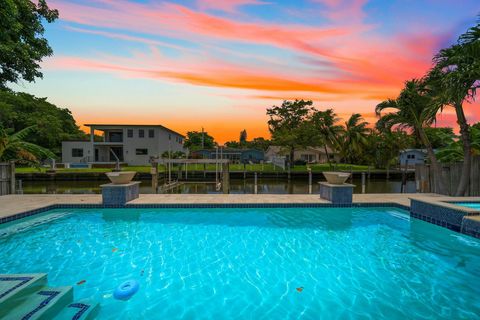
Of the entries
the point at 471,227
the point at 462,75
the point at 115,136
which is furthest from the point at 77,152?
the point at 471,227

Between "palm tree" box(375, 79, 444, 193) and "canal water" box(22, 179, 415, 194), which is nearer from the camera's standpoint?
"palm tree" box(375, 79, 444, 193)

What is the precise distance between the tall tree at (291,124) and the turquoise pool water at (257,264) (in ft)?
85.2

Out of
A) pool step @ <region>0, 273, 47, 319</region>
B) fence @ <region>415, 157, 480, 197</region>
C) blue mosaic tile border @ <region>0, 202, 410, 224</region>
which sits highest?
fence @ <region>415, 157, 480, 197</region>

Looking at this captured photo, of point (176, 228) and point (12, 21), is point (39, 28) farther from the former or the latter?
point (176, 228)

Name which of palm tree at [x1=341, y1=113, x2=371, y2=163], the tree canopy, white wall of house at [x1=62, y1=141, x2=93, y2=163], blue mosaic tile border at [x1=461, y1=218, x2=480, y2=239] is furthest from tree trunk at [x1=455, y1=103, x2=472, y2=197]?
the tree canopy

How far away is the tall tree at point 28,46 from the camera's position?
13227 mm

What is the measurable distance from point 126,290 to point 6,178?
43.3ft

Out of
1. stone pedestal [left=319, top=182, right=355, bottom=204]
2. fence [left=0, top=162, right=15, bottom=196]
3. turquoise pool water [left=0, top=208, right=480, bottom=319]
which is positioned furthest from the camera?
fence [left=0, top=162, right=15, bottom=196]

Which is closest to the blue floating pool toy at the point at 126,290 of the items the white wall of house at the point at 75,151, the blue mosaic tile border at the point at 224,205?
the blue mosaic tile border at the point at 224,205

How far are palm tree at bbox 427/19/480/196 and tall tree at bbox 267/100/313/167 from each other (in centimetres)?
2272

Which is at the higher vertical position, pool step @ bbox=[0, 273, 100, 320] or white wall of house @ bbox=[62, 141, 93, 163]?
white wall of house @ bbox=[62, 141, 93, 163]

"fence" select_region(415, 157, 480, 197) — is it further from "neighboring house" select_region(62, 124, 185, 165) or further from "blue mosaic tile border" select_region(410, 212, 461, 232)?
"neighboring house" select_region(62, 124, 185, 165)

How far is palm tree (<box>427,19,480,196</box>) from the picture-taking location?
9.67 meters

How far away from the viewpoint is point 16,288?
3.46 metres
